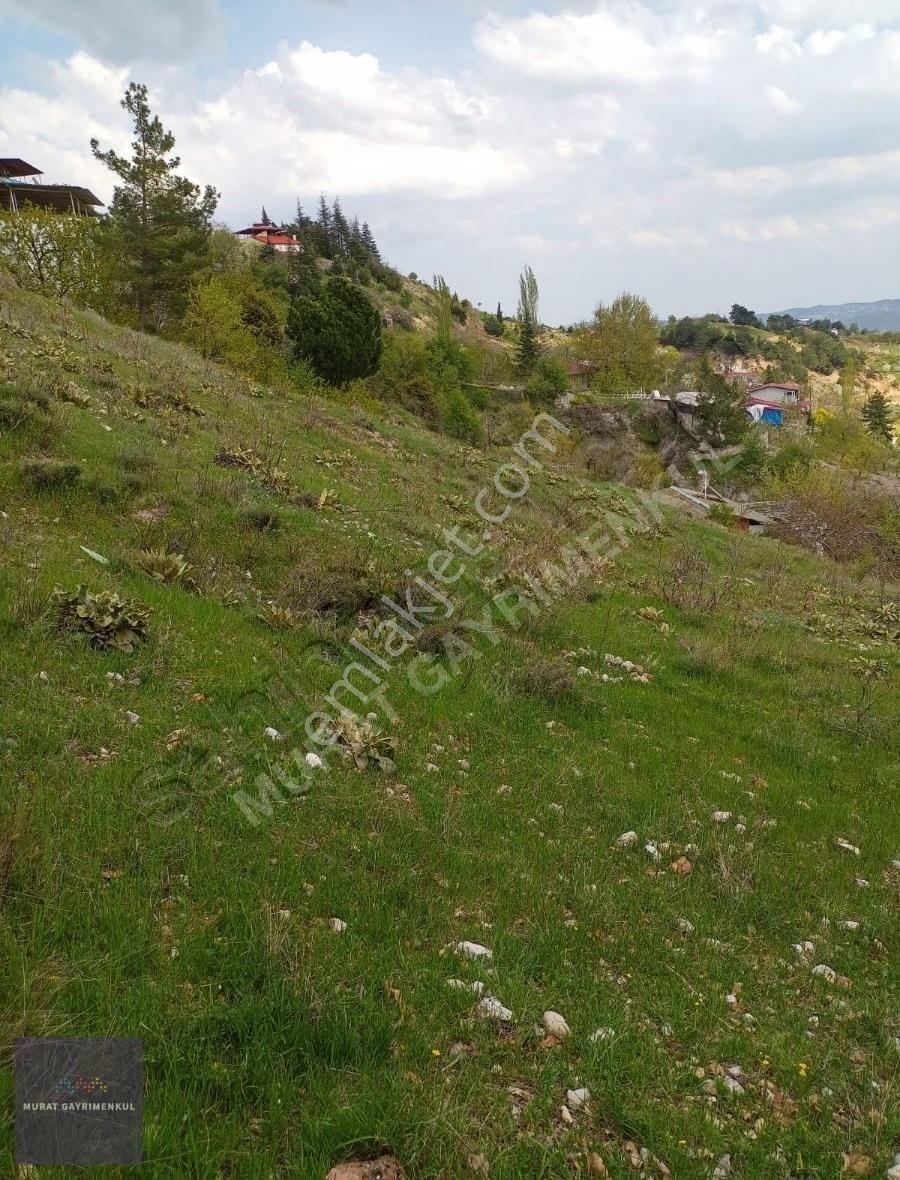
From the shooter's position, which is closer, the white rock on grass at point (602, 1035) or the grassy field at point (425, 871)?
the grassy field at point (425, 871)

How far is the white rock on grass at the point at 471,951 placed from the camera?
338cm

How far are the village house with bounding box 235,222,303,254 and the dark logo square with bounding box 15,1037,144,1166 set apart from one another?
7616 centimetres

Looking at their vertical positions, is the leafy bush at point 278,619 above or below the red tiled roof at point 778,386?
below

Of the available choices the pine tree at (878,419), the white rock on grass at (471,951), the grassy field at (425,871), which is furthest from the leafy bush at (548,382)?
the white rock on grass at (471,951)

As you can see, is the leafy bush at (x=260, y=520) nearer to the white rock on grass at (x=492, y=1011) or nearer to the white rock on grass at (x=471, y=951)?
the white rock on grass at (x=471, y=951)

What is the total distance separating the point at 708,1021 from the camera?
3.24m

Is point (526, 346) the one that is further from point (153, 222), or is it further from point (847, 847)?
point (847, 847)

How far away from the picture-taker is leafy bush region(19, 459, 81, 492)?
306 inches

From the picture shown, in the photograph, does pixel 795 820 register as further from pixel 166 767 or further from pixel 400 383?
pixel 400 383

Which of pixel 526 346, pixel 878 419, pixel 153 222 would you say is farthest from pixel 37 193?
pixel 878 419

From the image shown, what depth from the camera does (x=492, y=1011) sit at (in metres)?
3.04

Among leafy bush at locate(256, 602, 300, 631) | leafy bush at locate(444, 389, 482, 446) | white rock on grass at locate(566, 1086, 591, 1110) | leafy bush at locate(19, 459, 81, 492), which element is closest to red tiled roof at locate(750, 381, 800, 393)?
leafy bush at locate(444, 389, 482, 446)

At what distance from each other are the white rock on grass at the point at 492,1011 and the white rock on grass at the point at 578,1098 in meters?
0.40

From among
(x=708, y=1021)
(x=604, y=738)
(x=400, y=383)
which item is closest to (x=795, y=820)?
(x=604, y=738)
